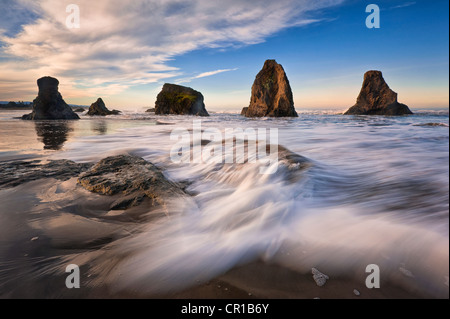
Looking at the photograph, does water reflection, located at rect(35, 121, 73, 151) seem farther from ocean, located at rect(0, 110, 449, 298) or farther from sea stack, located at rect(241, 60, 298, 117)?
sea stack, located at rect(241, 60, 298, 117)

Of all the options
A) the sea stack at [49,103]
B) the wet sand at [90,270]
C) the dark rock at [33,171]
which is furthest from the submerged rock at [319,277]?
the sea stack at [49,103]

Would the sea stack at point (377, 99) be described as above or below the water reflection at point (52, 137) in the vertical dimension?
above

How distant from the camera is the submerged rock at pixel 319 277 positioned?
1506mm

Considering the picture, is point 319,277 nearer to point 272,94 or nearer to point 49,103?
point 49,103

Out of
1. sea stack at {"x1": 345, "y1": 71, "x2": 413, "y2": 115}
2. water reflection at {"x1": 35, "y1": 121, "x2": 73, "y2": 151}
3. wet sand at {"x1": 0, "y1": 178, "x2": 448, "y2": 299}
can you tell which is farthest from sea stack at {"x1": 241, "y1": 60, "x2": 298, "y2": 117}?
wet sand at {"x1": 0, "y1": 178, "x2": 448, "y2": 299}

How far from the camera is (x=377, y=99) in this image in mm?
70188

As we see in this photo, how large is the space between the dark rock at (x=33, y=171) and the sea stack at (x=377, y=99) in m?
84.7

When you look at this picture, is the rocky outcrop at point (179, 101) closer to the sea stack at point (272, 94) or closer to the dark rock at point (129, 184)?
the sea stack at point (272, 94)

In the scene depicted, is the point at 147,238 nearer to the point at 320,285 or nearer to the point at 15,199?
the point at 320,285

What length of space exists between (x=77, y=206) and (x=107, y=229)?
2.93 ft

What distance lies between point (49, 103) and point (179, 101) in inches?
1708

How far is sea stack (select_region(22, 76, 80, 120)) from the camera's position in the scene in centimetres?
2881

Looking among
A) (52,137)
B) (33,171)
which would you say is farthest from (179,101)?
(33,171)

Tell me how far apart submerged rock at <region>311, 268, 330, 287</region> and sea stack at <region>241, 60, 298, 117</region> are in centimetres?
5311
